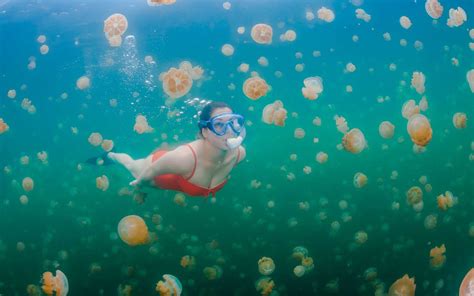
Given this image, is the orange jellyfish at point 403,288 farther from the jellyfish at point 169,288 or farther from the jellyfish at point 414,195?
the jellyfish at point 169,288

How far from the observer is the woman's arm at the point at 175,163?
3.35 m

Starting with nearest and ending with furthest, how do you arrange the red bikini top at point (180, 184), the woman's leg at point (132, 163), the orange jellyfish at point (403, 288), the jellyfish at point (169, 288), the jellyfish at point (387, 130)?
the red bikini top at point (180, 184), the jellyfish at point (169, 288), the orange jellyfish at point (403, 288), the woman's leg at point (132, 163), the jellyfish at point (387, 130)

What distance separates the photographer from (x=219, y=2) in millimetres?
15898

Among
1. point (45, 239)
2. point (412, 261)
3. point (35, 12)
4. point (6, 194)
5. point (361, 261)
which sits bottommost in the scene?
point (6, 194)

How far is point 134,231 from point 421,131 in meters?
3.95

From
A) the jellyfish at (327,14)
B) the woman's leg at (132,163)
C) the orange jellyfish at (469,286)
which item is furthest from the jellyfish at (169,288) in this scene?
the jellyfish at (327,14)

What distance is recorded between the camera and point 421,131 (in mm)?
4469

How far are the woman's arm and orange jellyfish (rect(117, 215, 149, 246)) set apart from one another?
1.17m

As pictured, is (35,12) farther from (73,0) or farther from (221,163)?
(221,163)

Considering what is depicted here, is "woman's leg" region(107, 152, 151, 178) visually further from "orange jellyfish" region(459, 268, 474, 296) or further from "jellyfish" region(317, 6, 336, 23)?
"jellyfish" region(317, 6, 336, 23)

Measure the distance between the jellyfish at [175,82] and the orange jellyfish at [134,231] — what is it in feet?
6.54

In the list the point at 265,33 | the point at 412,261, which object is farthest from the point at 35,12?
the point at 412,261

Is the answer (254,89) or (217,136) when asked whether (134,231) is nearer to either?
(217,136)

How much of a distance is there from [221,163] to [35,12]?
848 centimetres
